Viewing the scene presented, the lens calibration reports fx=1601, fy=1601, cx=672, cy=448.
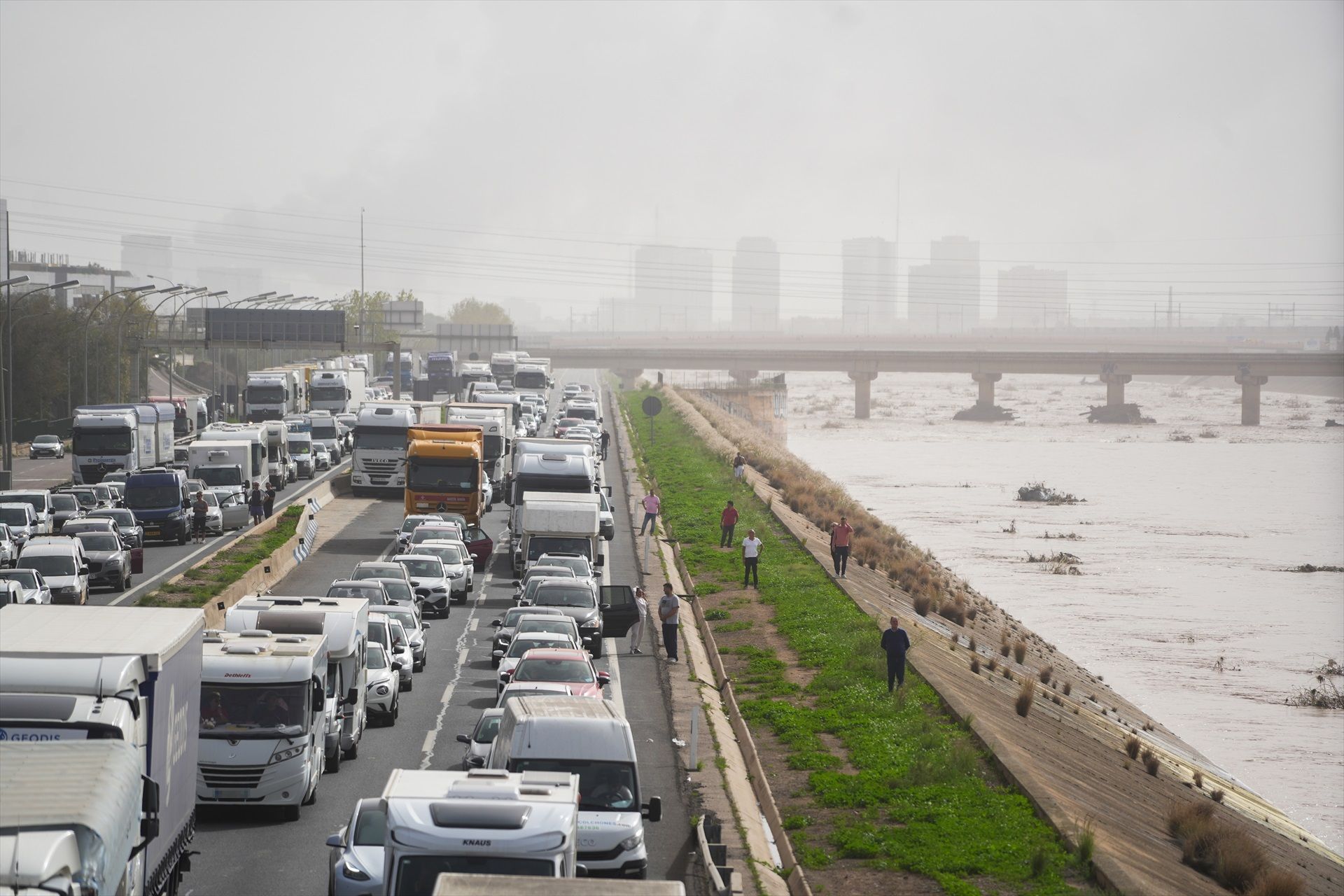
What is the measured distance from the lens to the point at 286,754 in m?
19.1

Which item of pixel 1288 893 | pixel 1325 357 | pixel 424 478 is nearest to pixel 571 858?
pixel 1288 893

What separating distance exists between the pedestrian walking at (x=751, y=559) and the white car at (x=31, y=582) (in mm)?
16672

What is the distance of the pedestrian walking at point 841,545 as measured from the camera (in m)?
41.6

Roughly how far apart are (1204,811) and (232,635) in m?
14.5

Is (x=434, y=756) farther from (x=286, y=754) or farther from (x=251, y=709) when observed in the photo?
(x=251, y=709)

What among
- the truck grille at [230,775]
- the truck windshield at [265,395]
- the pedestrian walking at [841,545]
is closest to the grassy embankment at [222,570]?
the pedestrian walking at [841,545]

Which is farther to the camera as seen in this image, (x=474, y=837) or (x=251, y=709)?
(x=251, y=709)

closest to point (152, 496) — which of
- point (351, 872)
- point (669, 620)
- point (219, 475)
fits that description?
point (219, 475)

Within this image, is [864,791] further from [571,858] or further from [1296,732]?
[1296,732]

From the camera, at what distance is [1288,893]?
20156 mm

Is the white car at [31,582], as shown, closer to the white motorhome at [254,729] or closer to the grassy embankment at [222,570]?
the grassy embankment at [222,570]

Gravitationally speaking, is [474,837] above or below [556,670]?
above

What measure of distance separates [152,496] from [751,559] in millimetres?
19653

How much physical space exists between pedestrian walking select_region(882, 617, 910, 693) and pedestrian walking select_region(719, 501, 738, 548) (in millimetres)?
18633
